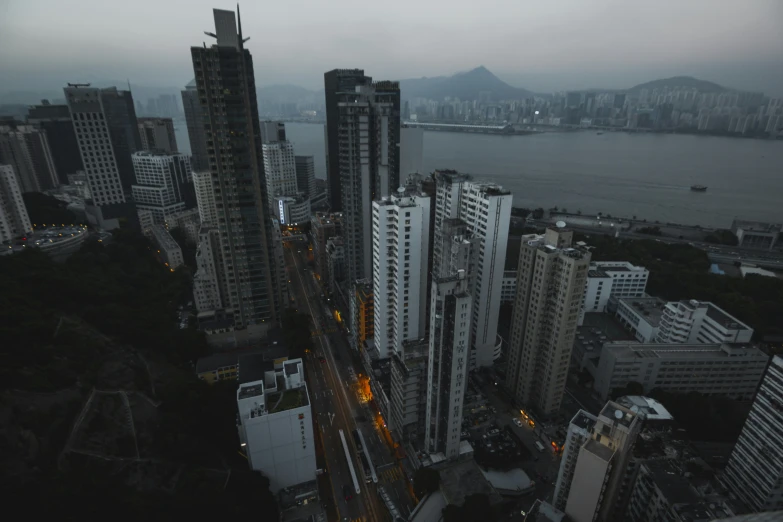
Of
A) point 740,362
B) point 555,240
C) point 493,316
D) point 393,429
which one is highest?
point 555,240

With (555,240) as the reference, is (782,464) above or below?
below

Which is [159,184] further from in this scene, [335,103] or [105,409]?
[105,409]

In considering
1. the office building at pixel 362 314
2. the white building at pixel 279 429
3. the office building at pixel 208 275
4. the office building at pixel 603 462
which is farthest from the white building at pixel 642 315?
the office building at pixel 208 275

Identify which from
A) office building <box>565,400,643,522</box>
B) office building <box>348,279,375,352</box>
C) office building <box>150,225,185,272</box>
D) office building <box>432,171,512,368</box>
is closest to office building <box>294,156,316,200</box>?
office building <box>150,225,185,272</box>

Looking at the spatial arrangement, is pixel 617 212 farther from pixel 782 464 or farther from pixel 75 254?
pixel 75 254

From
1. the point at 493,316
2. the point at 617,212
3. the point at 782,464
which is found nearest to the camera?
the point at 782,464

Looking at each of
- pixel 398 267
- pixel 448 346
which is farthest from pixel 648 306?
pixel 448 346

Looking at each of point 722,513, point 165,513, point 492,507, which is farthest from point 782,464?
point 165,513
